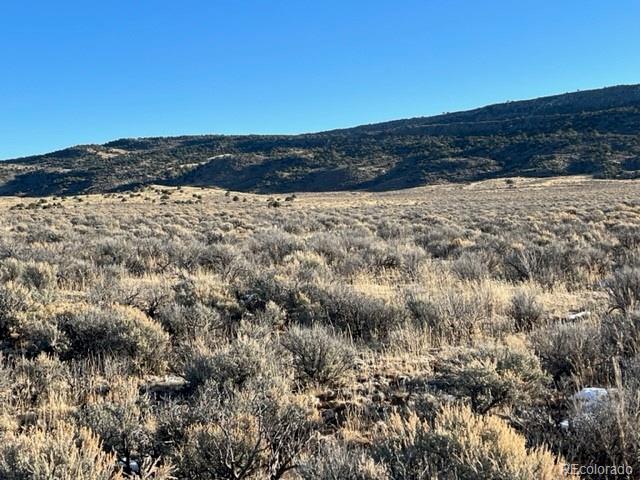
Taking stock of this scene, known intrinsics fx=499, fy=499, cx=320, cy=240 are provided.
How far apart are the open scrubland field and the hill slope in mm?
62441

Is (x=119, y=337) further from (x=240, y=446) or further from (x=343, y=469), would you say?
(x=343, y=469)

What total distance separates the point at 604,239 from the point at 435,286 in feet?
25.9

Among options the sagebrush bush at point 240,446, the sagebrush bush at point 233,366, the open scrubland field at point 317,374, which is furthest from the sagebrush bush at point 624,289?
the sagebrush bush at point 240,446

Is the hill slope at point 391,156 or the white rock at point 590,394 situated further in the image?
the hill slope at point 391,156

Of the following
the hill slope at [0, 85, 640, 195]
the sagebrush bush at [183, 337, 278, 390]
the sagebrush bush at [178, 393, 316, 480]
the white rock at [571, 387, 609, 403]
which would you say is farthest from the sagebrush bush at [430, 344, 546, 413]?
the hill slope at [0, 85, 640, 195]

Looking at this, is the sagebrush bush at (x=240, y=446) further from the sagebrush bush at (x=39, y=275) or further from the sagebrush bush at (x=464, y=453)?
the sagebrush bush at (x=39, y=275)

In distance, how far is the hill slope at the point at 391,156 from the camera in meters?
72.1

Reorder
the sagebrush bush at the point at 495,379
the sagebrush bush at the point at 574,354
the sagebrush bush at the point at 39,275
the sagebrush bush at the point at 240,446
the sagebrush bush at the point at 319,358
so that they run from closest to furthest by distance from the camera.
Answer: the sagebrush bush at the point at 240,446 → the sagebrush bush at the point at 495,379 → the sagebrush bush at the point at 574,354 → the sagebrush bush at the point at 319,358 → the sagebrush bush at the point at 39,275

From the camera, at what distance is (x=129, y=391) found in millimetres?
4309

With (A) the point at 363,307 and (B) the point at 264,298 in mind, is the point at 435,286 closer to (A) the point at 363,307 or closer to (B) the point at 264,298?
(A) the point at 363,307

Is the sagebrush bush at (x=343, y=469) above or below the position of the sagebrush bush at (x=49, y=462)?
below

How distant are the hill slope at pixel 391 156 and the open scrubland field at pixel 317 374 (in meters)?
62.4

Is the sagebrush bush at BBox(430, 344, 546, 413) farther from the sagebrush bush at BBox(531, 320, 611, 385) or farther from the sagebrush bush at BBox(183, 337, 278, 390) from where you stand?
the sagebrush bush at BBox(183, 337, 278, 390)

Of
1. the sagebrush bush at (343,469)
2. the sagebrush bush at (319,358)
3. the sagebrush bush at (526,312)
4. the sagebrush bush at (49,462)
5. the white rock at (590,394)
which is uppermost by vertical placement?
the sagebrush bush at (49,462)
